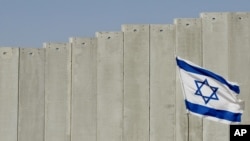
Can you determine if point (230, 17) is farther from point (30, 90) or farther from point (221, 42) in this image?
point (30, 90)

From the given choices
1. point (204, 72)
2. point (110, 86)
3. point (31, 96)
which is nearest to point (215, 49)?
point (110, 86)

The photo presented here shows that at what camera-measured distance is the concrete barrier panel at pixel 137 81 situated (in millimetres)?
21781

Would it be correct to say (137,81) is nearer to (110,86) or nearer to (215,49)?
(110,86)

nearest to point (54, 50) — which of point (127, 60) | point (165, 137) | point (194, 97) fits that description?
point (127, 60)

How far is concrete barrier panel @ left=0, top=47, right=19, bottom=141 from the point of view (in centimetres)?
2322

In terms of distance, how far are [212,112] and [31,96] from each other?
7339mm

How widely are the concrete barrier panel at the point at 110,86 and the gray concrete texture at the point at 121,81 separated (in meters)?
0.03

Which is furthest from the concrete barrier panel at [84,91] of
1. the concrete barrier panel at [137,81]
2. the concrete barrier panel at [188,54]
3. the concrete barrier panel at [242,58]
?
the concrete barrier panel at [242,58]

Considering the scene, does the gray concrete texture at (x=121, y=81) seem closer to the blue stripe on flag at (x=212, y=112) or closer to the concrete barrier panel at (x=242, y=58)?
the concrete barrier panel at (x=242, y=58)

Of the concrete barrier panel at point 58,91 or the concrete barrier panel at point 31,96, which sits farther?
the concrete barrier panel at point 31,96

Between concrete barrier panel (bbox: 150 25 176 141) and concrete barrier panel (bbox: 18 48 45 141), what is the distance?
10.4 feet

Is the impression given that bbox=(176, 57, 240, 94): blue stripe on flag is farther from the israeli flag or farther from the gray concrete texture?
the gray concrete texture

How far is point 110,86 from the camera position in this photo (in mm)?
22094

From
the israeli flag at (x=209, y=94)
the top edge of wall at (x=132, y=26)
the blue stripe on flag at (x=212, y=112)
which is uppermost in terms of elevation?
the top edge of wall at (x=132, y=26)
